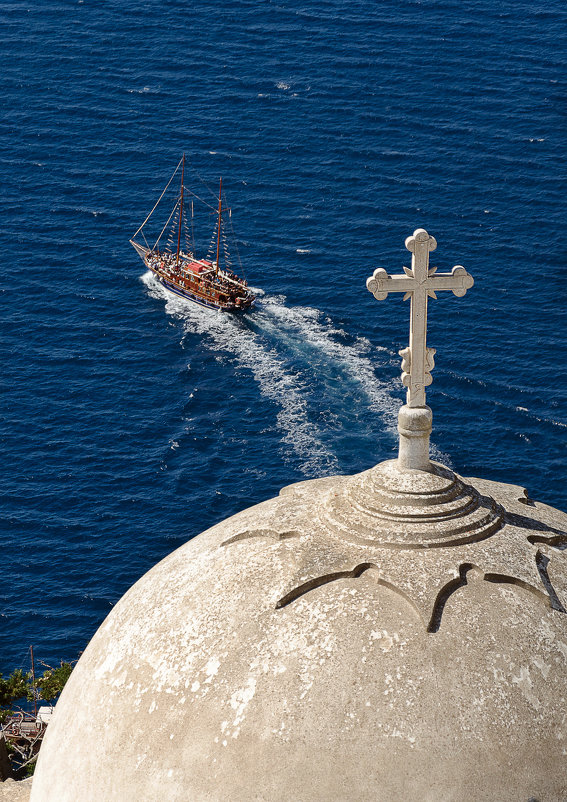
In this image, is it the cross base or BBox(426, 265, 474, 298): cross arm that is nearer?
BBox(426, 265, 474, 298): cross arm

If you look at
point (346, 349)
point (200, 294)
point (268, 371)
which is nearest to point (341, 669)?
point (268, 371)

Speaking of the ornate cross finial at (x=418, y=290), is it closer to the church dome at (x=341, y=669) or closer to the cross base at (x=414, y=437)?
the cross base at (x=414, y=437)

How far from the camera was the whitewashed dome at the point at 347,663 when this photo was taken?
15.1m

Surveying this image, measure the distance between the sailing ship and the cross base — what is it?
92467 millimetres

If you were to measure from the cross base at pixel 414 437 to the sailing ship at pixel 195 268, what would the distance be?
303 ft

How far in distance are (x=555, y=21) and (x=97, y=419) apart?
87945mm

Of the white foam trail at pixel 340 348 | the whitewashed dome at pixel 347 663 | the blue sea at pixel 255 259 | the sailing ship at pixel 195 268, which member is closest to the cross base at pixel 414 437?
the whitewashed dome at pixel 347 663

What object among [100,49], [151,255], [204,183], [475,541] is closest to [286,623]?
[475,541]

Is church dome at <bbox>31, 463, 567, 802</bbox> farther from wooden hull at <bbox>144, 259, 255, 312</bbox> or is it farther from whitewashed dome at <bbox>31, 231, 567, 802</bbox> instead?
wooden hull at <bbox>144, 259, 255, 312</bbox>

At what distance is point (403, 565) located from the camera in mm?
16391

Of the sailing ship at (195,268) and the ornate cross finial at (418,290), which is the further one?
the sailing ship at (195,268)

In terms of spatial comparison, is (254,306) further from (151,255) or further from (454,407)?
(454,407)

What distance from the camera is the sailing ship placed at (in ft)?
364

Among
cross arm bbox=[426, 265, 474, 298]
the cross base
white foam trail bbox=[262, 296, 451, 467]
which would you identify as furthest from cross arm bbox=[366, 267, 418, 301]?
white foam trail bbox=[262, 296, 451, 467]
